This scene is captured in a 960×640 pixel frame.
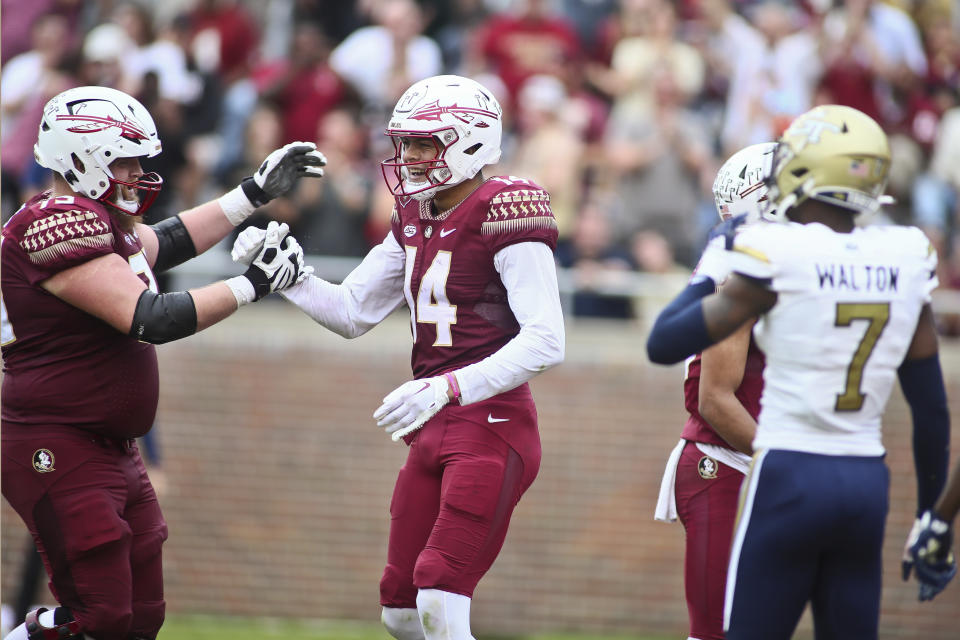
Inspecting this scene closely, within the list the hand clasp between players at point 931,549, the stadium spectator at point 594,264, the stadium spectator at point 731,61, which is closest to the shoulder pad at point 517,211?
the hand clasp between players at point 931,549

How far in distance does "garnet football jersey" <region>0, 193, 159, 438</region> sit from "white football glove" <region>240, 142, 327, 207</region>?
667 millimetres

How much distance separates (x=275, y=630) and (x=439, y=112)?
5.15 metres

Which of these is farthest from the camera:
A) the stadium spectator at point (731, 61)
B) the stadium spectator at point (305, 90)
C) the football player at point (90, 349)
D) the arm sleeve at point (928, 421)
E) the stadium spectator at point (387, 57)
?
the stadium spectator at point (731, 61)

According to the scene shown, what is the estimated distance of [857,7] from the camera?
10.8 m

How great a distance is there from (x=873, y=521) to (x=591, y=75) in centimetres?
725

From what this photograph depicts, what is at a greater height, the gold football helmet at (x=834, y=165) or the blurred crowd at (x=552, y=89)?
the gold football helmet at (x=834, y=165)

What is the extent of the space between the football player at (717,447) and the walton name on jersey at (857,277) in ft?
2.65

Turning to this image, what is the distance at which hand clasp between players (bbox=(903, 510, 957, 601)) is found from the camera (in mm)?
4055

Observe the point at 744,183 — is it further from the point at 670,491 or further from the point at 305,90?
the point at 305,90

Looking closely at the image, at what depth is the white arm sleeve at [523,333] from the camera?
471 cm

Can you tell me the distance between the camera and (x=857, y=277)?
3.77 m

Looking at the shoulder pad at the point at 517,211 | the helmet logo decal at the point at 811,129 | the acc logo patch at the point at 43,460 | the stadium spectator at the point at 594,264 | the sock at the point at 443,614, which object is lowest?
the stadium spectator at the point at 594,264

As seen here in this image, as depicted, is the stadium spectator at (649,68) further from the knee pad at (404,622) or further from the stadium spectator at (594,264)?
the knee pad at (404,622)

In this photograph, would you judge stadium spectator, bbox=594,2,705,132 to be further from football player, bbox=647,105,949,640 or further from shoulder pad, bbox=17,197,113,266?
football player, bbox=647,105,949,640
